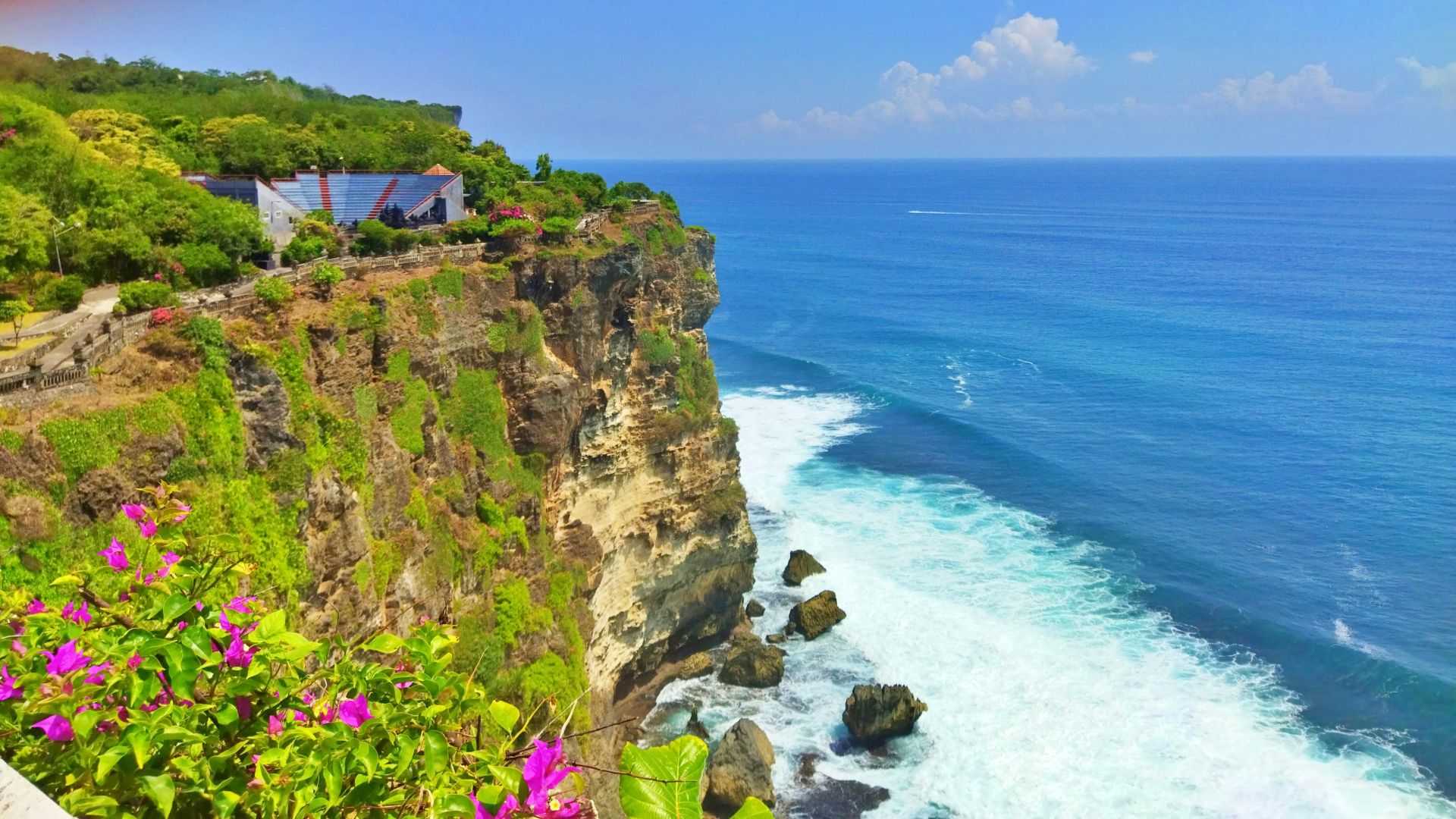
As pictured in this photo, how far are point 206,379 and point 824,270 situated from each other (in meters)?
108

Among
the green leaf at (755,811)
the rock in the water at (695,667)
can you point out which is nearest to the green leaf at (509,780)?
the green leaf at (755,811)

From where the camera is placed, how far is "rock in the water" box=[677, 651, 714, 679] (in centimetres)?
4119

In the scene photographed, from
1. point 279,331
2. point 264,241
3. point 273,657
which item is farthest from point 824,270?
point 273,657

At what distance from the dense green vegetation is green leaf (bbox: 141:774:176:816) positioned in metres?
26.5

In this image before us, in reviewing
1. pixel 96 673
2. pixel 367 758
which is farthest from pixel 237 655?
pixel 367 758

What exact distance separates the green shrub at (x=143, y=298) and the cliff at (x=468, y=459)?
1447 mm

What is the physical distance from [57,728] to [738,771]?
28929 millimetres

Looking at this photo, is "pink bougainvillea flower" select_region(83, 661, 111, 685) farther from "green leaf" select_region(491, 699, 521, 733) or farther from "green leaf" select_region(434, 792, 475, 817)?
"green leaf" select_region(491, 699, 521, 733)

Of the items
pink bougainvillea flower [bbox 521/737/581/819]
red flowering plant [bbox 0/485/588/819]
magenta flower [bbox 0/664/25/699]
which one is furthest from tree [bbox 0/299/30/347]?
pink bougainvillea flower [bbox 521/737/581/819]

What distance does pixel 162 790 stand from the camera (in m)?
5.56

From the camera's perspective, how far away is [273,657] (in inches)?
262

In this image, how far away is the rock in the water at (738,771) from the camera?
108 ft

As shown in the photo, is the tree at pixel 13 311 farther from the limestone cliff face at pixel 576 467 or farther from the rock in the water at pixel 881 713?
the rock in the water at pixel 881 713

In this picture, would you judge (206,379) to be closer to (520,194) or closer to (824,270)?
(520,194)
